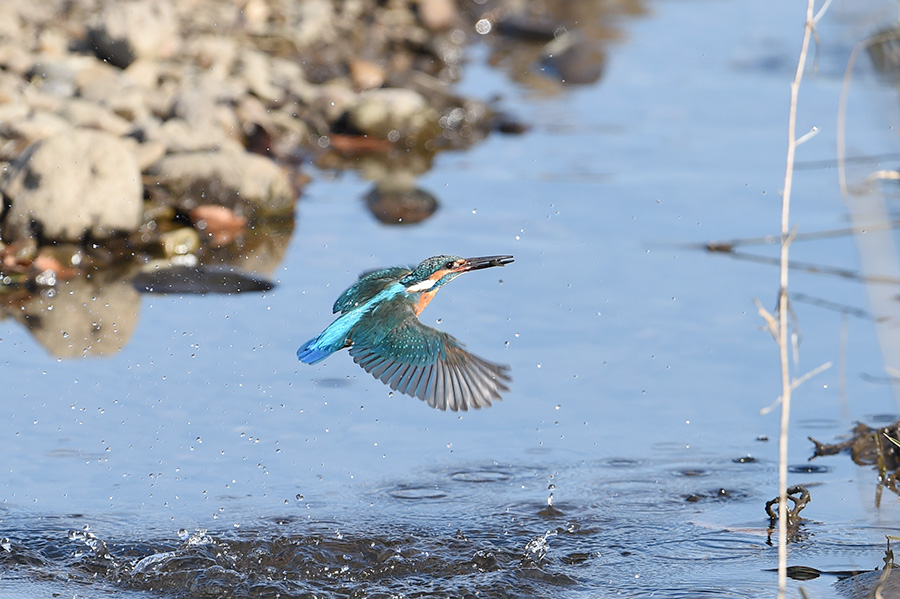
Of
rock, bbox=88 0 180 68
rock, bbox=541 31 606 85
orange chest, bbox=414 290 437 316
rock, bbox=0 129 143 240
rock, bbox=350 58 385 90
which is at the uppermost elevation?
rock, bbox=541 31 606 85

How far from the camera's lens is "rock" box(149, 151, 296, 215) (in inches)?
268

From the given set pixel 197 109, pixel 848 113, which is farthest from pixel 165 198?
pixel 848 113

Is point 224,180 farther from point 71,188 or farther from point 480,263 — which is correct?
point 480,263

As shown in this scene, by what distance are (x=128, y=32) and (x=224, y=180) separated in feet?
6.17

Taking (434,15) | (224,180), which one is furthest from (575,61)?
(224,180)

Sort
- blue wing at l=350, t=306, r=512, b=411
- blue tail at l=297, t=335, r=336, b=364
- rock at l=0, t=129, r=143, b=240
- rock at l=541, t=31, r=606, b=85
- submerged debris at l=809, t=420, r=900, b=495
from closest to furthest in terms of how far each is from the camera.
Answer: blue wing at l=350, t=306, r=512, b=411 → blue tail at l=297, t=335, r=336, b=364 → submerged debris at l=809, t=420, r=900, b=495 → rock at l=0, t=129, r=143, b=240 → rock at l=541, t=31, r=606, b=85

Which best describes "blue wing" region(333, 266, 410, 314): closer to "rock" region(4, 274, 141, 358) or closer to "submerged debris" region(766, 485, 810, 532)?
"submerged debris" region(766, 485, 810, 532)

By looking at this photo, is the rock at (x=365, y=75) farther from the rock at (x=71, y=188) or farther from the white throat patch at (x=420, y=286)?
the white throat patch at (x=420, y=286)

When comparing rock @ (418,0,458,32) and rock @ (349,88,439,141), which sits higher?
rock @ (418,0,458,32)

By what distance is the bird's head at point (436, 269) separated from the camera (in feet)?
13.0

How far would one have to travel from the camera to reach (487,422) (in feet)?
16.0

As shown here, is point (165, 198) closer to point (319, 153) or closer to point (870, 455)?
point (319, 153)

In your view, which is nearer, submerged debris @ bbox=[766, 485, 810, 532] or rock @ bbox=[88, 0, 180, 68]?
submerged debris @ bbox=[766, 485, 810, 532]

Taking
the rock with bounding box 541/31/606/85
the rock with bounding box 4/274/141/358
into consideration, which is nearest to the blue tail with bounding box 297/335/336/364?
the rock with bounding box 4/274/141/358
